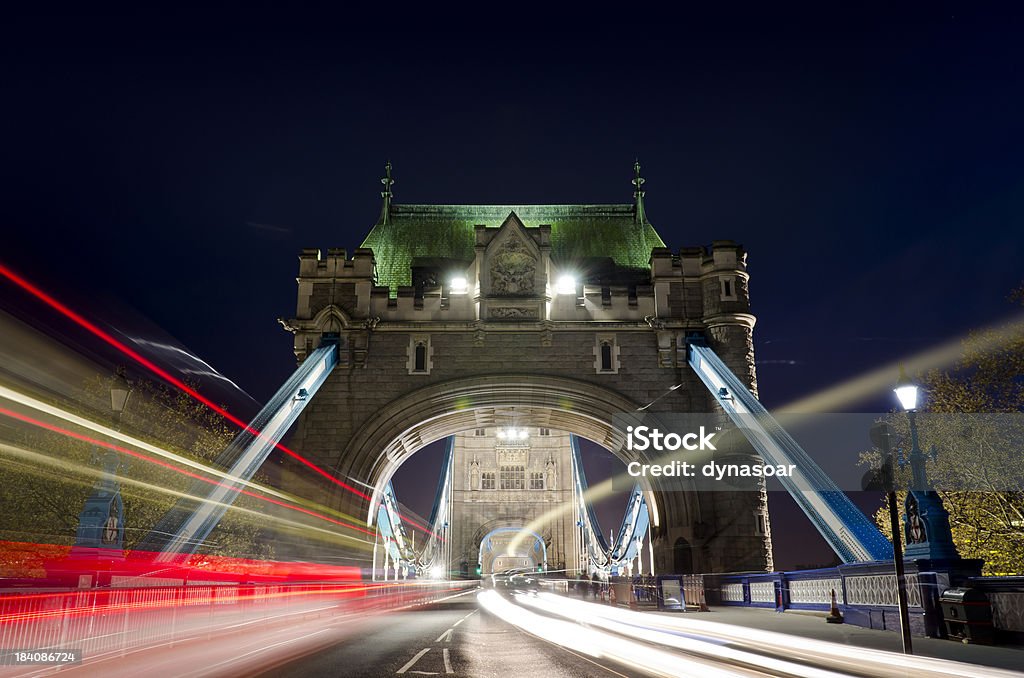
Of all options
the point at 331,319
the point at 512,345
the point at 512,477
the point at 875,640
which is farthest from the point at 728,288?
the point at 512,477

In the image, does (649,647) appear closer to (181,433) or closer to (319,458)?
(319,458)

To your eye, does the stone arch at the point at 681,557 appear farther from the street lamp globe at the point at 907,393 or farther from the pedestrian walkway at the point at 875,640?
the street lamp globe at the point at 907,393

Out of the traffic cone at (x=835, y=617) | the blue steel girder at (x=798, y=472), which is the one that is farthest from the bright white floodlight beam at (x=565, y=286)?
the traffic cone at (x=835, y=617)

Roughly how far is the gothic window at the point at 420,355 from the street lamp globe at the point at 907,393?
60.0 feet

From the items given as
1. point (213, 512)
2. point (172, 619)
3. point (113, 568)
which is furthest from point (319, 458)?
point (172, 619)

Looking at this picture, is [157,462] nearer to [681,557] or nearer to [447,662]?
[681,557]

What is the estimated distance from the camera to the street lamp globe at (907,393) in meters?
8.80

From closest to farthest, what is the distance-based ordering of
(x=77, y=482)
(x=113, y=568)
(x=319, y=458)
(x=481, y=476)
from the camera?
(x=113, y=568) < (x=77, y=482) < (x=319, y=458) < (x=481, y=476)

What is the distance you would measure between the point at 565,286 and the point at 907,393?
60.7 feet

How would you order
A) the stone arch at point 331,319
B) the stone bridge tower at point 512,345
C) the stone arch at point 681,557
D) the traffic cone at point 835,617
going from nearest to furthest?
the traffic cone at point 835,617 → the stone arch at point 681,557 → the stone bridge tower at point 512,345 → the stone arch at point 331,319

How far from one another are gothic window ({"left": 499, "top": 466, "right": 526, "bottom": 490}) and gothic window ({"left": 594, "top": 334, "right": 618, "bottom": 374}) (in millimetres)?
56032

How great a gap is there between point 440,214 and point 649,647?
2541 cm

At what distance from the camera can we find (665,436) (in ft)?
80.9

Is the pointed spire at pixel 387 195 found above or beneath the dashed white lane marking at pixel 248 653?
above
